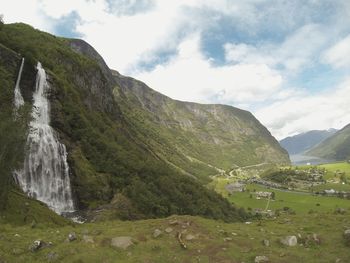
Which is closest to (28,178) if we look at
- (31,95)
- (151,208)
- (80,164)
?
(80,164)

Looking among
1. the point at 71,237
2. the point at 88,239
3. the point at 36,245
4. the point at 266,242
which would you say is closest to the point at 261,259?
the point at 266,242

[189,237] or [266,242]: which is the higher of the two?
[189,237]

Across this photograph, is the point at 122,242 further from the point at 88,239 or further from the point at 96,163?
the point at 96,163

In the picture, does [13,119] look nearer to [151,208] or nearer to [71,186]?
[71,186]

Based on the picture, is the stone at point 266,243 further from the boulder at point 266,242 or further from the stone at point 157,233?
the stone at point 157,233

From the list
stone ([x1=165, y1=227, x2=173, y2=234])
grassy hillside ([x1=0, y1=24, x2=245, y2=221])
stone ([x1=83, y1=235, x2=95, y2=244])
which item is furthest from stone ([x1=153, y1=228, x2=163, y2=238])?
grassy hillside ([x1=0, y1=24, x2=245, y2=221])

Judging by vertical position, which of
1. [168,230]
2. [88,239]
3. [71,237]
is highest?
[168,230]
